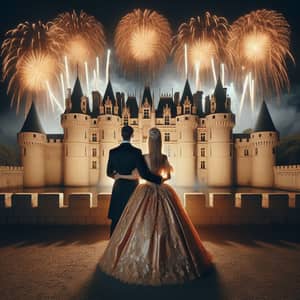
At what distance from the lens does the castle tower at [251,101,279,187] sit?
2620cm

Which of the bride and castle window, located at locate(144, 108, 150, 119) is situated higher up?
castle window, located at locate(144, 108, 150, 119)

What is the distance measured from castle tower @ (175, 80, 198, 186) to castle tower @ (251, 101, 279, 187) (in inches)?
297

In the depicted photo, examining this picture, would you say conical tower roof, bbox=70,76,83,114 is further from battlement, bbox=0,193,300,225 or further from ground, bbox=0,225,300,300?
ground, bbox=0,225,300,300

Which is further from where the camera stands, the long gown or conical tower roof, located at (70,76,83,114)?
conical tower roof, located at (70,76,83,114)

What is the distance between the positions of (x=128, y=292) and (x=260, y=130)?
27.8 meters

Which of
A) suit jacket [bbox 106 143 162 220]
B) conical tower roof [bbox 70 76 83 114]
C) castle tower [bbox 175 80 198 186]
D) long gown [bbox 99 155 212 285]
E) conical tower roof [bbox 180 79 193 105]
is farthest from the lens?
conical tower roof [bbox 180 79 193 105]

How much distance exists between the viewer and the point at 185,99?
2897 cm


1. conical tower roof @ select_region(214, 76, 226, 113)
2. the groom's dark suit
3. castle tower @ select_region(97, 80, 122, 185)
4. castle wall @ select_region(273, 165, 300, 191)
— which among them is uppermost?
conical tower roof @ select_region(214, 76, 226, 113)

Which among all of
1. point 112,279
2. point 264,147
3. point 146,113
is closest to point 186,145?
point 146,113

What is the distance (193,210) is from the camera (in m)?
5.78

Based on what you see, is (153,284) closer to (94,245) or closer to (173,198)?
(173,198)

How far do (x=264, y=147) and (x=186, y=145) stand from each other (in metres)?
9.47

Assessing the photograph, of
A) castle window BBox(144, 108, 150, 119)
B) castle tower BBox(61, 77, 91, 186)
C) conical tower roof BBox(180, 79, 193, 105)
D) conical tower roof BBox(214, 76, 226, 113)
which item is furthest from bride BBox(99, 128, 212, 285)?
conical tower roof BBox(180, 79, 193, 105)

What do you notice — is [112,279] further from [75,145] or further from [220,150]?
[75,145]
